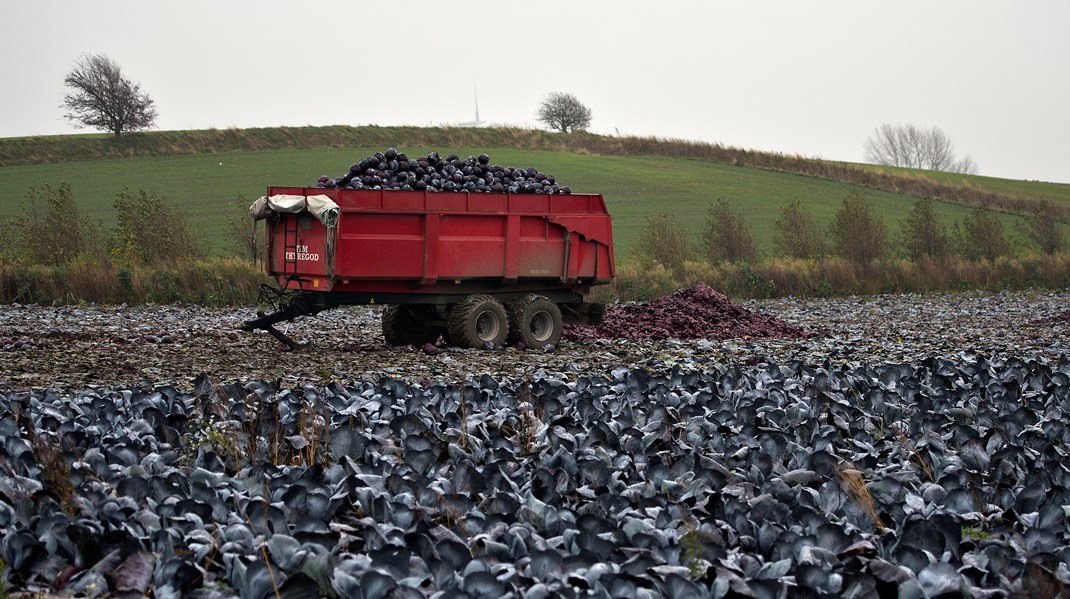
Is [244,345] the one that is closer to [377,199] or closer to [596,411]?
[377,199]

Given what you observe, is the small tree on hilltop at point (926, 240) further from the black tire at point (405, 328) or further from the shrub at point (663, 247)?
the black tire at point (405, 328)

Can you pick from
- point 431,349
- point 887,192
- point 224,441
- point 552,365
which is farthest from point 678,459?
point 887,192

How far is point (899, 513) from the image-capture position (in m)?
5.16

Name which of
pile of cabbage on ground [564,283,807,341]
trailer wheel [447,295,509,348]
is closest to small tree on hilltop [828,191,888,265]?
pile of cabbage on ground [564,283,807,341]

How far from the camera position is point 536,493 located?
5543 mm

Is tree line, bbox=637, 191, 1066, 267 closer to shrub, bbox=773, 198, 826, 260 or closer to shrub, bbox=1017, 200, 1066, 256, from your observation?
shrub, bbox=773, 198, 826, 260

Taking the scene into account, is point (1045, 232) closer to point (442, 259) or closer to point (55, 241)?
point (442, 259)

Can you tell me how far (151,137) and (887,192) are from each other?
37428mm

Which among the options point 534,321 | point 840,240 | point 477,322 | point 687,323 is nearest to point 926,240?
point 840,240

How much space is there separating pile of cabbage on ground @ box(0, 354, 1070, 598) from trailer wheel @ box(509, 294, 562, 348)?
581cm

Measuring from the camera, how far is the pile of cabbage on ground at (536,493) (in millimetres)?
4230

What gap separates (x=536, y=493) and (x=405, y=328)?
943cm

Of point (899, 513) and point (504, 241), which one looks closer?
point (899, 513)

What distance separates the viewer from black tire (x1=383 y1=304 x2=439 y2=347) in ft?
48.3
